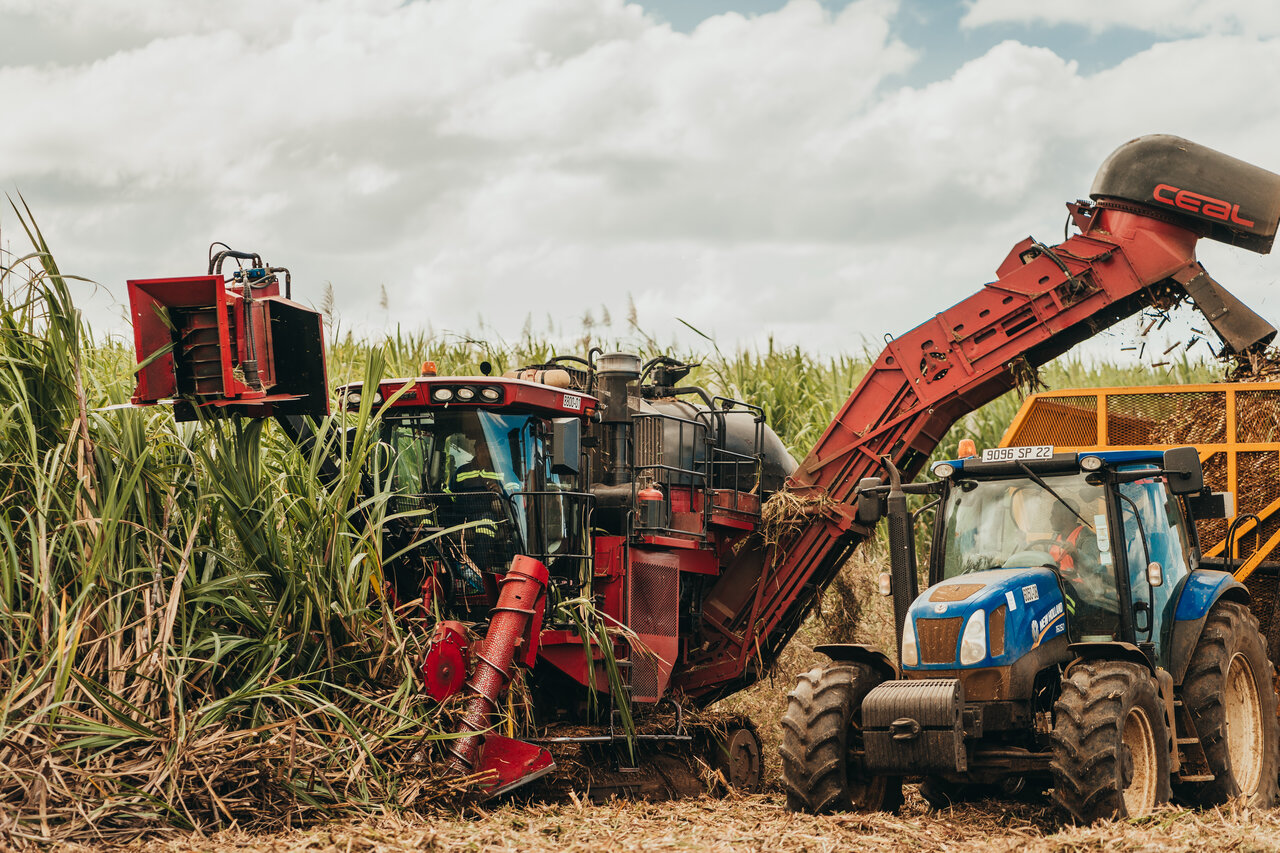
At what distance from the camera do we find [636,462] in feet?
30.4

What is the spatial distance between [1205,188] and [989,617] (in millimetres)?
3570

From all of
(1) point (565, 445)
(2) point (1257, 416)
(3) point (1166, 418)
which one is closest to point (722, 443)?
(1) point (565, 445)

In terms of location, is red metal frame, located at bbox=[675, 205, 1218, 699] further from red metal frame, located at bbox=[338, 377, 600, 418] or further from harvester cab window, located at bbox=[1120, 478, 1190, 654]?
red metal frame, located at bbox=[338, 377, 600, 418]

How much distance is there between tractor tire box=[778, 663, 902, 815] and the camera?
6375mm

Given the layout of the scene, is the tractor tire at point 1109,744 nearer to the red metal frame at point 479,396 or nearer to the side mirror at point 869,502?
the side mirror at point 869,502

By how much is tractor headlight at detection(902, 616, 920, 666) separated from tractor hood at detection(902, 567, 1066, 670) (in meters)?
0.01

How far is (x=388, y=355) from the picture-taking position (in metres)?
13.8

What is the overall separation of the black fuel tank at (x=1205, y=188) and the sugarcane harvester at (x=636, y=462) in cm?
1

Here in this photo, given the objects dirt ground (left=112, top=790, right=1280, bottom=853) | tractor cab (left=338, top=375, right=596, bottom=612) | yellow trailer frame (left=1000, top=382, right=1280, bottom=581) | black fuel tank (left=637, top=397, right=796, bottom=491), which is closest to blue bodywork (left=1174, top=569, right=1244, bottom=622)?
yellow trailer frame (left=1000, top=382, right=1280, bottom=581)

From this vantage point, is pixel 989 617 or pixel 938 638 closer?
pixel 989 617

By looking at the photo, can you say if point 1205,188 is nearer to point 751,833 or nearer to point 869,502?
point 869,502

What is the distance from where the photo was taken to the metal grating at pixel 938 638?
6.28 m

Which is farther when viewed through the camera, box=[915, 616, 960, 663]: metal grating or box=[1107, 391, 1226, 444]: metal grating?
box=[1107, 391, 1226, 444]: metal grating

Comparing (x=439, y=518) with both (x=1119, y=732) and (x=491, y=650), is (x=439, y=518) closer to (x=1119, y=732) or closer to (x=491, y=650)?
(x=491, y=650)
